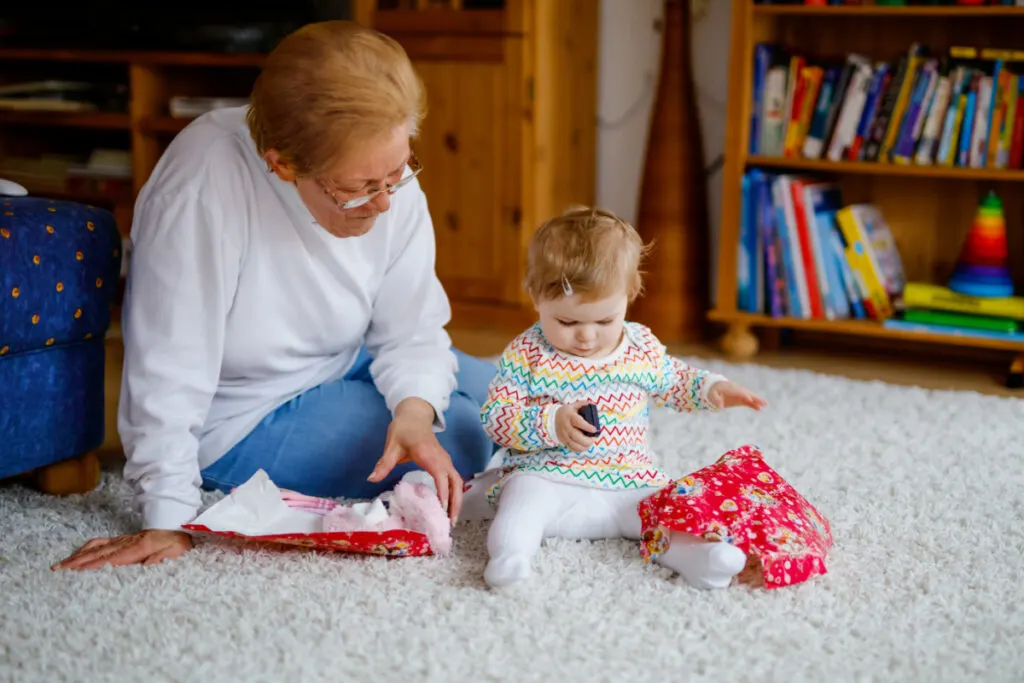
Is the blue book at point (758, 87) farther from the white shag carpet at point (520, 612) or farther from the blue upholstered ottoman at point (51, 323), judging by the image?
the blue upholstered ottoman at point (51, 323)

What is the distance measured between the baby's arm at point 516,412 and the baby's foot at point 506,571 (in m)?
0.17

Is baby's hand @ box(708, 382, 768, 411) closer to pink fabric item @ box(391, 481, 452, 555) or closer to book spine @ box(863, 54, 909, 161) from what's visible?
pink fabric item @ box(391, 481, 452, 555)

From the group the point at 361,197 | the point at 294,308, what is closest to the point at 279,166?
the point at 361,197

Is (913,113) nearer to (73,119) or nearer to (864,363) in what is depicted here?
(864,363)

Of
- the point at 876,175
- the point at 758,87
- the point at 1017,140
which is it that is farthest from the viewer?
the point at 876,175

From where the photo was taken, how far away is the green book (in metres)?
2.33

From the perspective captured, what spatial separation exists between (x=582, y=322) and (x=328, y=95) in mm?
410

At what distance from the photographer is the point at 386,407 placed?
5.34ft

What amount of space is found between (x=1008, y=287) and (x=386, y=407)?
141 cm

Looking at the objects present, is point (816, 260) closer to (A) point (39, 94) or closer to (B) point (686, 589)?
(B) point (686, 589)

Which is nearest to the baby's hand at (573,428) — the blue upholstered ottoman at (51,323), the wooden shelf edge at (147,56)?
the blue upholstered ottoman at (51,323)

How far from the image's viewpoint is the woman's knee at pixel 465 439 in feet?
5.32

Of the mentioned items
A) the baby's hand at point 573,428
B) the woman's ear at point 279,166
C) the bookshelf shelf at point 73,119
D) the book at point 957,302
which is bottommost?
the book at point 957,302

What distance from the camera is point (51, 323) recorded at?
149 centimetres
